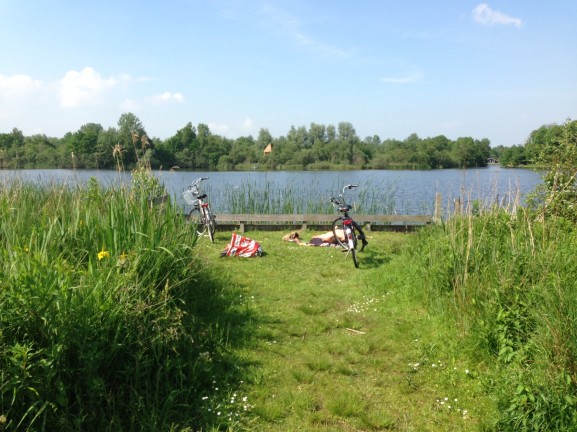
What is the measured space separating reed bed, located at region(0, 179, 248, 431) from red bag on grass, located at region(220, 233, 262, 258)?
347cm

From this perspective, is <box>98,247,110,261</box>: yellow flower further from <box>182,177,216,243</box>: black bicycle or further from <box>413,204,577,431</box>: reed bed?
<box>182,177,216,243</box>: black bicycle

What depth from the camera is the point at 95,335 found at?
2660mm

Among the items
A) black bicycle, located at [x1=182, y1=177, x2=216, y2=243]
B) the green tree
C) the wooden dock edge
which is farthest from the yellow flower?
the wooden dock edge

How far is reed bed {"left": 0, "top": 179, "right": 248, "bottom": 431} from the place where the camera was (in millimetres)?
2336

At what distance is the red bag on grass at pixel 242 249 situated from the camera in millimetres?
7539

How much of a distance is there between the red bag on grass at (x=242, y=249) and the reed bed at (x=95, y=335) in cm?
347

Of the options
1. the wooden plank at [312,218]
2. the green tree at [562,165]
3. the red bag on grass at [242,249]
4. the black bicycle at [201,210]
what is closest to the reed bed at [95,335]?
the red bag on grass at [242,249]

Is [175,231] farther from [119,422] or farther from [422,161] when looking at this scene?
[422,161]

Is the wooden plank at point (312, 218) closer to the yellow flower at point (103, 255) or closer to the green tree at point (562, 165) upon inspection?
the green tree at point (562, 165)

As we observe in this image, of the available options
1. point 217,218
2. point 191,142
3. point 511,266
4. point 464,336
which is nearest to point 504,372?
point 464,336

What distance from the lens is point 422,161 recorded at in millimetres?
54500

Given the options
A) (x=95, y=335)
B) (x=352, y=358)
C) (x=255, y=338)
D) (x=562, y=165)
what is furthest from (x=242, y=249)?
(x=562, y=165)

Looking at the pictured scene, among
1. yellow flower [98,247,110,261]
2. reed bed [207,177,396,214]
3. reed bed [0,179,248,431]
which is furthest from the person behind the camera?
reed bed [207,177,396,214]

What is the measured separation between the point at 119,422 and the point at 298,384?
1355 millimetres
